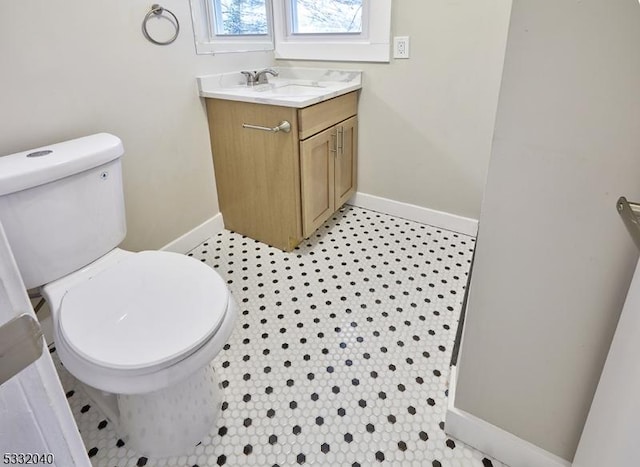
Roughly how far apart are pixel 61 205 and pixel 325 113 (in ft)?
4.06

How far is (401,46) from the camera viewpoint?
201cm

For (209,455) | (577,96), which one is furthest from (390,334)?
(577,96)

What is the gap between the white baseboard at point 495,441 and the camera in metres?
1.01

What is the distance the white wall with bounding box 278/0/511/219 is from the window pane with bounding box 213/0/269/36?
25 cm

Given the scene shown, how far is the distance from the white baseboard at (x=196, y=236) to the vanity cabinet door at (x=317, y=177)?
1.83 ft

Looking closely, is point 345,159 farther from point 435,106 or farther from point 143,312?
point 143,312

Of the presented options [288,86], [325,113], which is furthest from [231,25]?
[325,113]

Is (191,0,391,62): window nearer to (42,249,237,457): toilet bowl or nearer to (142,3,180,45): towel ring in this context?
(142,3,180,45): towel ring

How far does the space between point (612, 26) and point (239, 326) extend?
145 cm

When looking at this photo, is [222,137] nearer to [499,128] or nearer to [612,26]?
[499,128]

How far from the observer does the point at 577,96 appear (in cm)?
70

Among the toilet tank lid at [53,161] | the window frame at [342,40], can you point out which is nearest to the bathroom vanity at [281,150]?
the window frame at [342,40]

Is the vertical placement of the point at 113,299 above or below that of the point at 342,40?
below

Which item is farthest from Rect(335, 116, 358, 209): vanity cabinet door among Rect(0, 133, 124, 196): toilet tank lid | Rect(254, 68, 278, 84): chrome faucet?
Rect(0, 133, 124, 196): toilet tank lid
